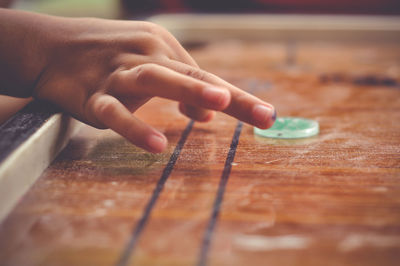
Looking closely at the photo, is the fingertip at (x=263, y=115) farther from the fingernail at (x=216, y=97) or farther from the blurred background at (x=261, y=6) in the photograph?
the blurred background at (x=261, y=6)

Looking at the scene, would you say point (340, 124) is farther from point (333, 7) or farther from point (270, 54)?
point (333, 7)

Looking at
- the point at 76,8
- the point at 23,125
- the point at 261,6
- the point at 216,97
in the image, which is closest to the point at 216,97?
the point at 216,97

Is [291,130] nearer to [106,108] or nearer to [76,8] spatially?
Result: [106,108]

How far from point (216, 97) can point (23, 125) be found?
272mm

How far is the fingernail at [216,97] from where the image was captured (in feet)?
1.79

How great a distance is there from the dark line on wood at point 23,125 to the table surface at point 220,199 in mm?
56

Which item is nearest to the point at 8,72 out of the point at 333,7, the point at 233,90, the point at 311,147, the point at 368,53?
the point at 233,90

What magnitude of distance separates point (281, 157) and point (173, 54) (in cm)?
24

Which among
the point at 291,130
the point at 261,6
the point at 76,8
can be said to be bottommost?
the point at 76,8

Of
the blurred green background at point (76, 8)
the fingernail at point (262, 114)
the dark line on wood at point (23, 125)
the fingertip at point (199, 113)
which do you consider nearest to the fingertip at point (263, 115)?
the fingernail at point (262, 114)

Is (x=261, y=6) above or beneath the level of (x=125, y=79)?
beneath

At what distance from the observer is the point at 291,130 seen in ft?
2.27

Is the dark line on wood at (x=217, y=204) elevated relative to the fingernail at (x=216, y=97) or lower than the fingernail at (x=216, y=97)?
lower

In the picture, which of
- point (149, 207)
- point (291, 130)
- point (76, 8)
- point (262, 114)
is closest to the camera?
point (149, 207)
